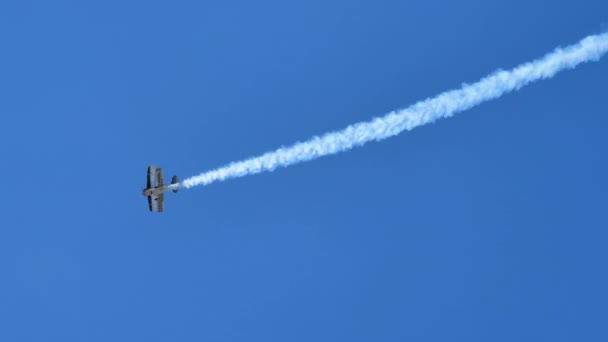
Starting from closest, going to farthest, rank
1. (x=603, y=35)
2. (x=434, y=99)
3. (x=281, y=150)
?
(x=603, y=35) → (x=434, y=99) → (x=281, y=150)

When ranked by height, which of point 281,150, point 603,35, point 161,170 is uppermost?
point 161,170

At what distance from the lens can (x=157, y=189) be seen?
46.0 m

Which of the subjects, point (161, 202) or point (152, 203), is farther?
point (161, 202)

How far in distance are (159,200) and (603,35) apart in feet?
64.1

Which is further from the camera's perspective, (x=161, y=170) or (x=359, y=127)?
(x=161, y=170)

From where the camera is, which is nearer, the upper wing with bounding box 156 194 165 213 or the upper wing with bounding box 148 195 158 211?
the upper wing with bounding box 148 195 158 211

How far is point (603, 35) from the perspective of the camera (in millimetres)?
36031

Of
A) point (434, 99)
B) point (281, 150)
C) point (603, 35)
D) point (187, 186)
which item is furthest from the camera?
point (187, 186)

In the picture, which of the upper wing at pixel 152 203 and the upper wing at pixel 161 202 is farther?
the upper wing at pixel 161 202

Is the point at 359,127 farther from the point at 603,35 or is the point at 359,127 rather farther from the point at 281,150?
the point at 603,35

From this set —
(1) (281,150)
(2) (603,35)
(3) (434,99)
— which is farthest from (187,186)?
(2) (603,35)

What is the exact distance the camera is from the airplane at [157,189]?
1805 inches

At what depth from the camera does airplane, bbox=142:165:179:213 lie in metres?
45.8

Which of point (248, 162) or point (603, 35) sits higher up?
point (248, 162)
